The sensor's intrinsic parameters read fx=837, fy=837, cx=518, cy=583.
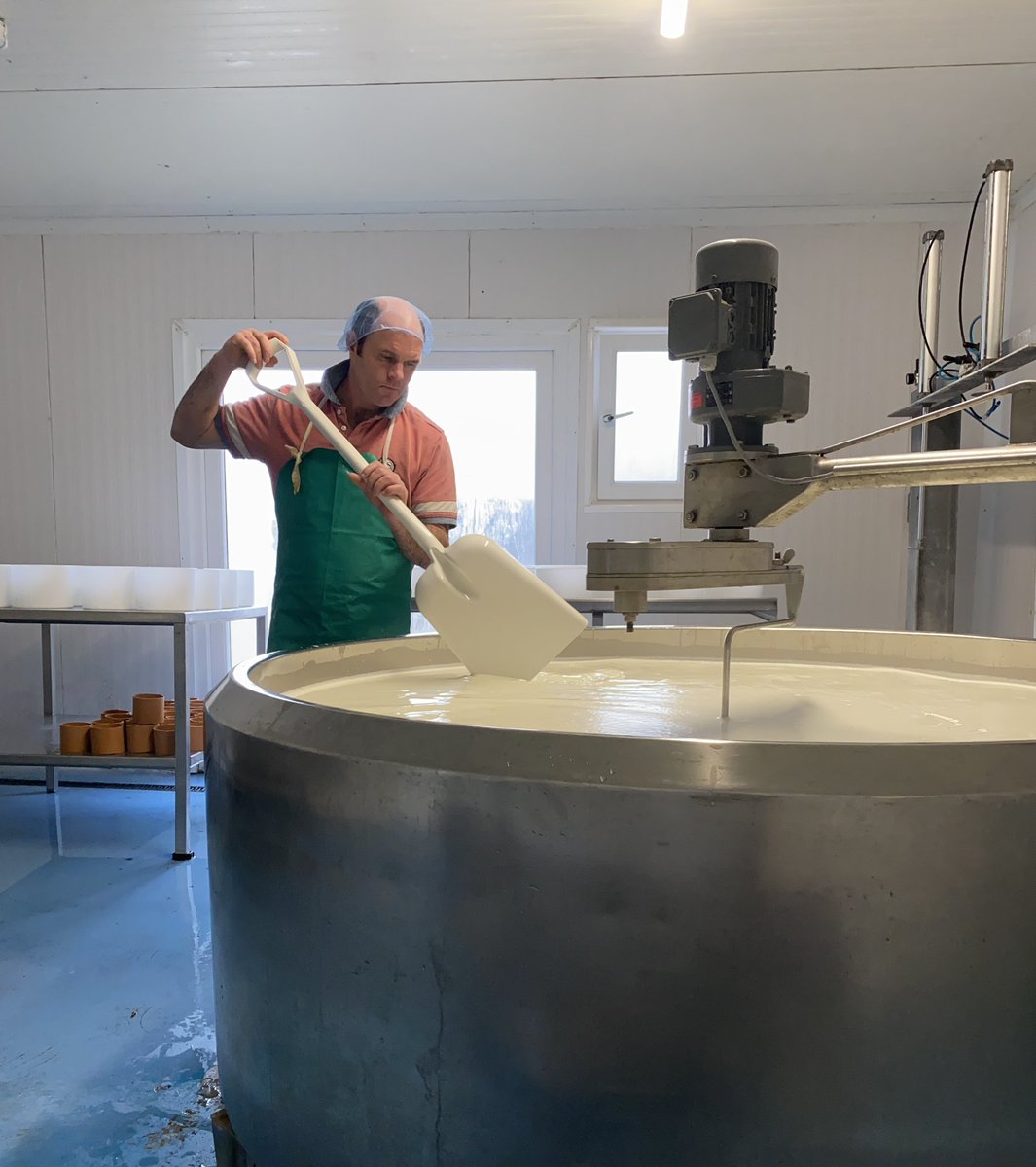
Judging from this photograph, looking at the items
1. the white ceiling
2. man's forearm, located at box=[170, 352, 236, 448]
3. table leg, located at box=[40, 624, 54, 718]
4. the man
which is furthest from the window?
table leg, located at box=[40, 624, 54, 718]

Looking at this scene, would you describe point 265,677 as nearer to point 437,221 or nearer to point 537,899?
point 537,899

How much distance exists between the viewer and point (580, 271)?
3285 mm

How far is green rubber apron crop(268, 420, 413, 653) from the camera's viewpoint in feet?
5.46

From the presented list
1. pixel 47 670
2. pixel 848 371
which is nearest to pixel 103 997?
pixel 47 670

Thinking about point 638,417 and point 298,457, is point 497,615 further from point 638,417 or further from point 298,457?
point 638,417

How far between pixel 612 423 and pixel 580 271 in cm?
60

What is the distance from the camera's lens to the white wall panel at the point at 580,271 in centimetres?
325

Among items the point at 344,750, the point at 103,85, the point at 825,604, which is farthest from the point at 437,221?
the point at 344,750

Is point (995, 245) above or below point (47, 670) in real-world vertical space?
above

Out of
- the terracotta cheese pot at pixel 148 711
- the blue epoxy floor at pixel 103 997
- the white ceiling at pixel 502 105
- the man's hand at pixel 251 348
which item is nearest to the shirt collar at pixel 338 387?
the man's hand at pixel 251 348

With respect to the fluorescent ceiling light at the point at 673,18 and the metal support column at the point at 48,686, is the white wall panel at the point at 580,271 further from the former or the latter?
the metal support column at the point at 48,686

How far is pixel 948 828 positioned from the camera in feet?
1.64

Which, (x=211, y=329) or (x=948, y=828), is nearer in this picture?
(x=948, y=828)

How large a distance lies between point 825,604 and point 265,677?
277 centimetres
